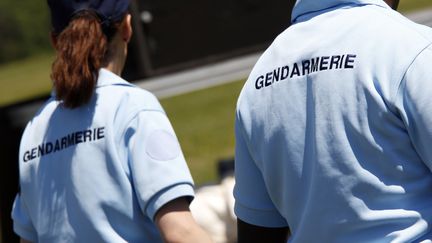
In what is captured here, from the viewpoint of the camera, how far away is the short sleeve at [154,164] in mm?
2746

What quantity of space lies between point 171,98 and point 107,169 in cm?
904

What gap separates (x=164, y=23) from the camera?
20.8 ft

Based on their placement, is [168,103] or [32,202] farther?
[168,103]

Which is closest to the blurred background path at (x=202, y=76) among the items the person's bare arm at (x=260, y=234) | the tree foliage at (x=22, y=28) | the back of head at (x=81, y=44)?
the back of head at (x=81, y=44)

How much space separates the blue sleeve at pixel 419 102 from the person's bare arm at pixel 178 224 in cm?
69

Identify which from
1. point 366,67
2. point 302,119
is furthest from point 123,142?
point 366,67

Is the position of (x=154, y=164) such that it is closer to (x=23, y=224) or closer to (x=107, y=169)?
(x=107, y=169)

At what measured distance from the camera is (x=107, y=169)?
2824 mm

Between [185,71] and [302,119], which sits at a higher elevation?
[302,119]

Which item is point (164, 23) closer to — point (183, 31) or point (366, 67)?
point (183, 31)

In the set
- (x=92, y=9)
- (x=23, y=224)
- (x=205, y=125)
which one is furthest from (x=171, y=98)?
(x=92, y=9)

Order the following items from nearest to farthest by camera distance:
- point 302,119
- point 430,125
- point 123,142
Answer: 1. point 430,125
2. point 302,119
3. point 123,142

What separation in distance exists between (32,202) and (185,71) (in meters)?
3.23

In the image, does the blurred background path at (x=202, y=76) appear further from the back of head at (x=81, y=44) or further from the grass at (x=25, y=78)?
the grass at (x=25, y=78)
